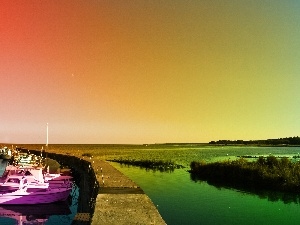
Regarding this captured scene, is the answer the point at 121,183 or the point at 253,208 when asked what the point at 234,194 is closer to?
the point at 253,208

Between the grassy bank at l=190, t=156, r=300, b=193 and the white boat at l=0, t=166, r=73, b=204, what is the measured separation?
64.5 feet

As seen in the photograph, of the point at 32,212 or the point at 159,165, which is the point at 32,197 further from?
the point at 159,165

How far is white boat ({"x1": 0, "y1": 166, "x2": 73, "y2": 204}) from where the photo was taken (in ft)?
89.0

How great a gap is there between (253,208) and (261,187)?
9.95 m

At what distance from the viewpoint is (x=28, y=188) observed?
2788 centimetres

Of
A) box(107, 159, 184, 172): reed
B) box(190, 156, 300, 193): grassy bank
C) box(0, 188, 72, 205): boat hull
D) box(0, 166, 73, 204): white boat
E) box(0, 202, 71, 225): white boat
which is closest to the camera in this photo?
box(0, 202, 71, 225): white boat

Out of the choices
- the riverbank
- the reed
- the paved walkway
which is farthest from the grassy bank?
the paved walkway

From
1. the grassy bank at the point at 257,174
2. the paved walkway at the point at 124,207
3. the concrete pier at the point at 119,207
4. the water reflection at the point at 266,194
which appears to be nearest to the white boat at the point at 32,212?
the concrete pier at the point at 119,207

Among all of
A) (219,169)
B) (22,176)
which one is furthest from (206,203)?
(219,169)

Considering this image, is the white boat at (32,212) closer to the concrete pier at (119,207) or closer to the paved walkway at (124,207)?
the concrete pier at (119,207)

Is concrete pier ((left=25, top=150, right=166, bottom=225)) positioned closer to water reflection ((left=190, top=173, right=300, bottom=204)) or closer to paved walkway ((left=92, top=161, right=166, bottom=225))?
paved walkway ((left=92, top=161, right=166, bottom=225))

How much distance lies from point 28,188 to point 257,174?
24.1 metres

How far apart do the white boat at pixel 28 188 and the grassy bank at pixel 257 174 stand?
19.7 metres

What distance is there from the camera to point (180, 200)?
32719mm
